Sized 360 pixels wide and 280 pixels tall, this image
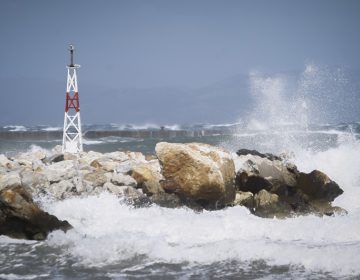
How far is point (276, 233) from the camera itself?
23.4 feet

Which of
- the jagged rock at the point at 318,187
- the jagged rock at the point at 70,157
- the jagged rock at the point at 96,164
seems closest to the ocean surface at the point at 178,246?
the jagged rock at the point at 318,187

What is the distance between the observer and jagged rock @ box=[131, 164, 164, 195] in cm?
944

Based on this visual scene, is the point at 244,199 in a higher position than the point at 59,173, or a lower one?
lower

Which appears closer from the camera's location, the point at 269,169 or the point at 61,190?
the point at 61,190

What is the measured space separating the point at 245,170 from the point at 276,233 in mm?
2964

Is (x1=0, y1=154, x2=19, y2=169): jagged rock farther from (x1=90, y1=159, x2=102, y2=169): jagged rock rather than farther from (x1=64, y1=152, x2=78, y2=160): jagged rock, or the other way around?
(x1=90, y1=159, x2=102, y2=169): jagged rock

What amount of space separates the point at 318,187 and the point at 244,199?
2058 millimetres

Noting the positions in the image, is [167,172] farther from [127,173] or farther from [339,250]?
[339,250]

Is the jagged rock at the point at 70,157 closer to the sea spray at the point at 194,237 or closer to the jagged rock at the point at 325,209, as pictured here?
the sea spray at the point at 194,237

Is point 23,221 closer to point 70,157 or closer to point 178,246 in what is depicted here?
point 178,246

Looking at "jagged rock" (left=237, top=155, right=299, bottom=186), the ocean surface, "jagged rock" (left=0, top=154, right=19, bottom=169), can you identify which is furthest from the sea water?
"jagged rock" (left=0, top=154, right=19, bottom=169)

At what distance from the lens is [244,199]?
9453 mm

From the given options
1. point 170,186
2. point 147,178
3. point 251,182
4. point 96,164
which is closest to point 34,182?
point 96,164

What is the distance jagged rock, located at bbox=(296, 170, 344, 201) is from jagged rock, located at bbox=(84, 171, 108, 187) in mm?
4588
